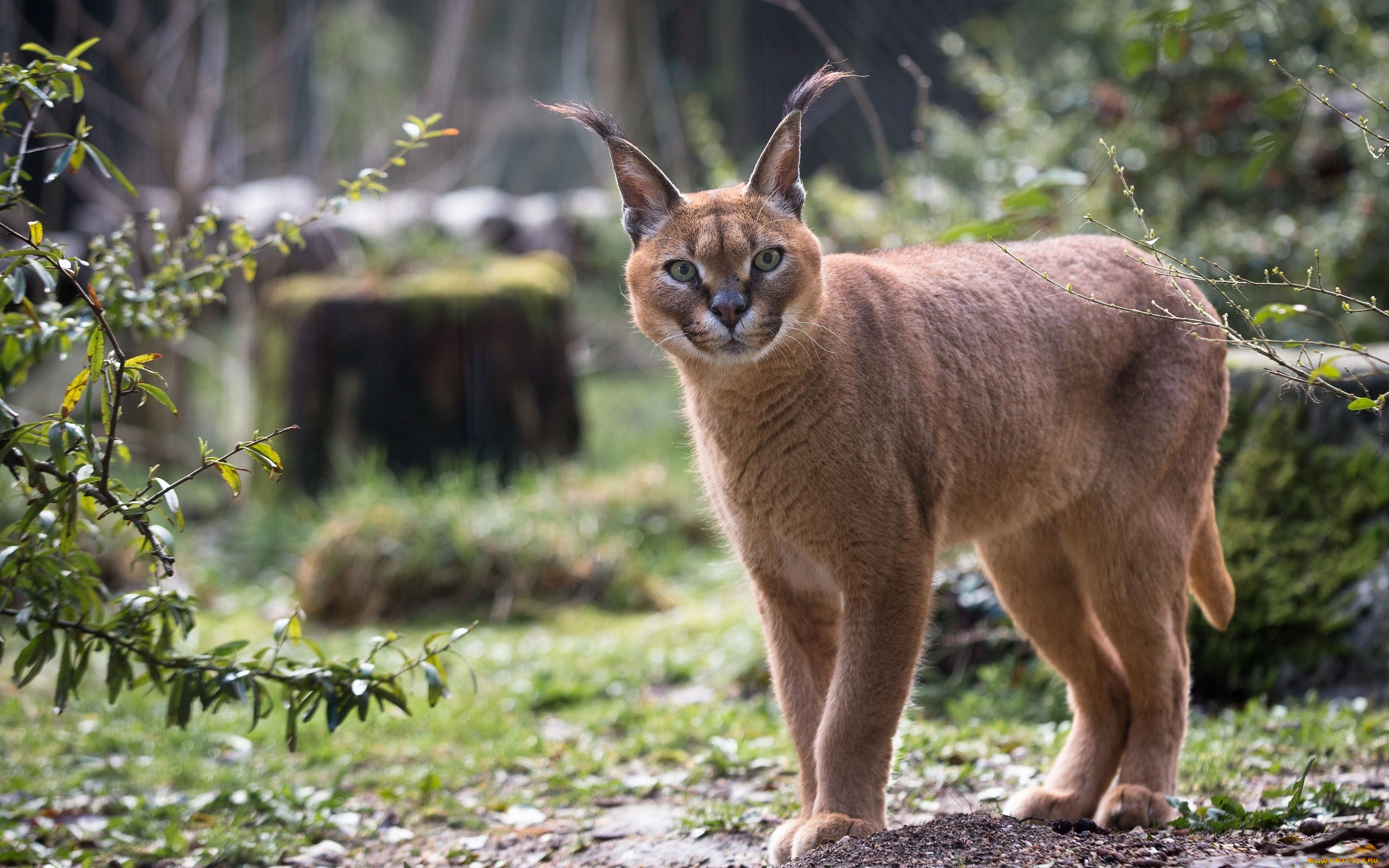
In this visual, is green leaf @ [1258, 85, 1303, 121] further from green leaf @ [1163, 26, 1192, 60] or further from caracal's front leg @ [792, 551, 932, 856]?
caracal's front leg @ [792, 551, 932, 856]

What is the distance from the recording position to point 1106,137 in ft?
26.5

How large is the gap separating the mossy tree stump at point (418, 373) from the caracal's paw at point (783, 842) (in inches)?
240

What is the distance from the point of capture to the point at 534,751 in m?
4.51

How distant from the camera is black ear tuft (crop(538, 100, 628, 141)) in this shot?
3.21 m

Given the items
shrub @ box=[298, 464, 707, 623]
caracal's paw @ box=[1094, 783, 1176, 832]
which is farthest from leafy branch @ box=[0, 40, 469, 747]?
shrub @ box=[298, 464, 707, 623]

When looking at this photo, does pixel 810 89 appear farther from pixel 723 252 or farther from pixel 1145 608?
pixel 1145 608

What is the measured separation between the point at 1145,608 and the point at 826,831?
1.20 meters

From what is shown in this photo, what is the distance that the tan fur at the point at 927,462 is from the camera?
296 centimetres

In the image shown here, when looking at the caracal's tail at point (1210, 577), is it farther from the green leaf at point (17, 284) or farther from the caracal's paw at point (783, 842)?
the green leaf at point (17, 284)

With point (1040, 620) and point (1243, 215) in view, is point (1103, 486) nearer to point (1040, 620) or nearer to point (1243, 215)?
point (1040, 620)

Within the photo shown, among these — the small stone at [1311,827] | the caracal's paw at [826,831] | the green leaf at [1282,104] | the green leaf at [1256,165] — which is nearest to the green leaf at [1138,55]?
the green leaf at [1282,104]

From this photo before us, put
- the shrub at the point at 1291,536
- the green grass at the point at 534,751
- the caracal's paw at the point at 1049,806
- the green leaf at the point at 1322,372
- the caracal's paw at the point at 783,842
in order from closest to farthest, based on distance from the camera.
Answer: the green leaf at the point at 1322,372, the caracal's paw at the point at 783,842, the caracal's paw at the point at 1049,806, the green grass at the point at 534,751, the shrub at the point at 1291,536

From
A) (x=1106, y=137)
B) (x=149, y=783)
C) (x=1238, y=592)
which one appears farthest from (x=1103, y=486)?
(x=1106, y=137)

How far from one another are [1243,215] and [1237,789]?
5.63 metres
